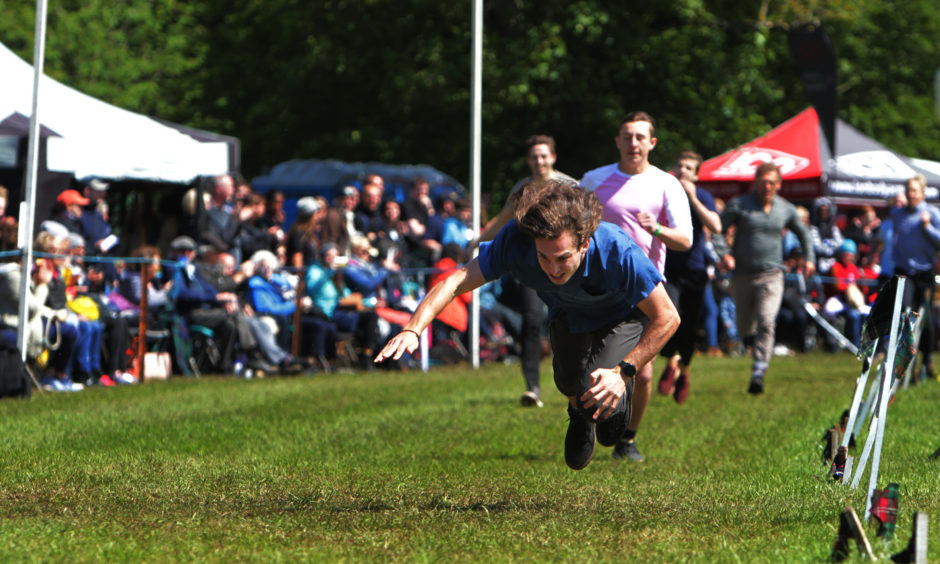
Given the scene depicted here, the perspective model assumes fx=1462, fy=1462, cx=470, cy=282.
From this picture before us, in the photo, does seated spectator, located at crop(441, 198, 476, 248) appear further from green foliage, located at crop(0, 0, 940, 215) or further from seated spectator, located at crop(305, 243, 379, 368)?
green foliage, located at crop(0, 0, 940, 215)

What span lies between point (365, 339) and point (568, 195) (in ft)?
37.5

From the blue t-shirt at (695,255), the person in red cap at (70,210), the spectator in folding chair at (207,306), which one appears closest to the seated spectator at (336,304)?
the spectator in folding chair at (207,306)

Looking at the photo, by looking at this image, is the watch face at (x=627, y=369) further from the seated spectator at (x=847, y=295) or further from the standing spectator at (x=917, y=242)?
the seated spectator at (x=847, y=295)

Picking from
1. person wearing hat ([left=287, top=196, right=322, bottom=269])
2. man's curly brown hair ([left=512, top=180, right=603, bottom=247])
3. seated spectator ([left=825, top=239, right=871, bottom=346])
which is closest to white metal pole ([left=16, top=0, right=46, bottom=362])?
person wearing hat ([left=287, top=196, right=322, bottom=269])

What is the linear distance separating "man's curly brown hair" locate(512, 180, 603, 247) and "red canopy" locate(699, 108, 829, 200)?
39.5 ft

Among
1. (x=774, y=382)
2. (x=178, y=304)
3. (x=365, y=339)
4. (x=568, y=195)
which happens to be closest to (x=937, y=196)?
(x=774, y=382)

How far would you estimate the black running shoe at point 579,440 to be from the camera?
277 inches

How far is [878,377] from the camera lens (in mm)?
7473

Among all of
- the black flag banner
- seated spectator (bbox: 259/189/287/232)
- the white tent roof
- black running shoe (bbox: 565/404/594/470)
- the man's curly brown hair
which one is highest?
the white tent roof

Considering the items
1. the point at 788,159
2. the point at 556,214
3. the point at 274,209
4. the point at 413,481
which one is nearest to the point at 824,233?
the point at 788,159

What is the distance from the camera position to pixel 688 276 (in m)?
11.8

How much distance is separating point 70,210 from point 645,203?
8.32 metres

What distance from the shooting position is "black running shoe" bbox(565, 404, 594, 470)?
7.03m

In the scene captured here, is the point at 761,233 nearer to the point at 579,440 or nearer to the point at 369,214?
the point at 369,214
